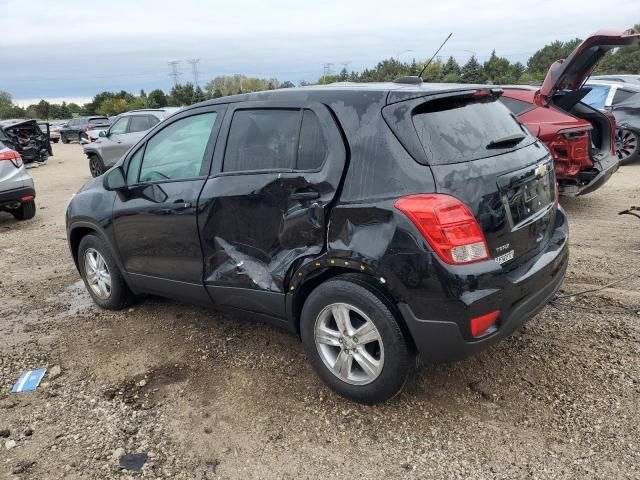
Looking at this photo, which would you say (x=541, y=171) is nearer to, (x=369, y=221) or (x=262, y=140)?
(x=369, y=221)

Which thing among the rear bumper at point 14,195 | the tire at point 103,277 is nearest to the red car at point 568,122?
the tire at point 103,277

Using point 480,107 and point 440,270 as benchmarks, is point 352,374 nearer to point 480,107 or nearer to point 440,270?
point 440,270

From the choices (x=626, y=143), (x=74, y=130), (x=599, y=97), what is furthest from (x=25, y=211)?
(x=74, y=130)

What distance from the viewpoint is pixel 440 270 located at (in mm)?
2512

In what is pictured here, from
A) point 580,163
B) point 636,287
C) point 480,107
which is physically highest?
point 480,107

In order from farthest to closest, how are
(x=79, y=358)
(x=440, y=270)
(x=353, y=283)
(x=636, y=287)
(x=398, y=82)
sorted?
(x=636, y=287), (x=79, y=358), (x=398, y=82), (x=353, y=283), (x=440, y=270)

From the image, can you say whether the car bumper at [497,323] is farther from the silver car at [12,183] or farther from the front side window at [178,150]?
the silver car at [12,183]

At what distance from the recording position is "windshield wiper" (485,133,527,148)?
9.48 ft

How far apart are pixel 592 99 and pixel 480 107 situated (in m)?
8.64

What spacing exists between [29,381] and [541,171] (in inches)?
138

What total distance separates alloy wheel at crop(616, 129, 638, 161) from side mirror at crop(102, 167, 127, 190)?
9218 millimetres

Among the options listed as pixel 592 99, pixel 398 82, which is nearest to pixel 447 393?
pixel 398 82

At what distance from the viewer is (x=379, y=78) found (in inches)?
1656

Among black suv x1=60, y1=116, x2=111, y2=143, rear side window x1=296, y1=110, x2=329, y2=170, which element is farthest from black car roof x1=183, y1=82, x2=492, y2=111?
black suv x1=60, y1=116, x2=111, y2=143
